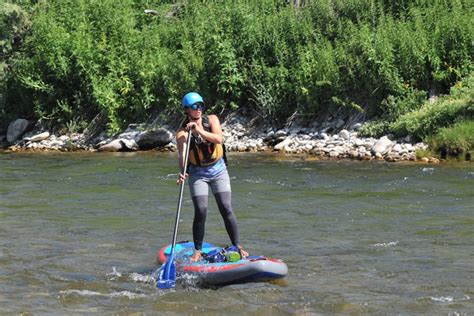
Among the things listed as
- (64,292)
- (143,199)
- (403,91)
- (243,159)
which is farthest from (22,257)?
(403,91)

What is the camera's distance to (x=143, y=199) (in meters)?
13.8

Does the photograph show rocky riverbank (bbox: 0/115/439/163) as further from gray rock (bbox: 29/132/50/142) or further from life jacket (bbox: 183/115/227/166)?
life jacket (bbox: 183/115/227/166)

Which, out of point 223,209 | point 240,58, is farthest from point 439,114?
point 223,209

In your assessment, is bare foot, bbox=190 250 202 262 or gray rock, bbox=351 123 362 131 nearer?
bare foot, bbox=190 250 202 262

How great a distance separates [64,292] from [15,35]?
65.6ft

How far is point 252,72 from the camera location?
71.3 feet

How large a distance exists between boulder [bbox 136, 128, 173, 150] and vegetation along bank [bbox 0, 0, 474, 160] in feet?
0.10

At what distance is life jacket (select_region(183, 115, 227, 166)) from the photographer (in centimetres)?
858

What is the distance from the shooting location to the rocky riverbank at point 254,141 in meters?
18.2

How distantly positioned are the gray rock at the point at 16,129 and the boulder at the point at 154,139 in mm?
Answer: 4704

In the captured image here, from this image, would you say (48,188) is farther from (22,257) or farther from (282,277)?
(282,277)

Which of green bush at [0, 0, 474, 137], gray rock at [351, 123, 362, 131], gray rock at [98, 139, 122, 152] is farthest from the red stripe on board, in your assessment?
gray rock at [98, 139, 122, 152]

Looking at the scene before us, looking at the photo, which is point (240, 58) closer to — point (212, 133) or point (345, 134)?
point (345, 134)

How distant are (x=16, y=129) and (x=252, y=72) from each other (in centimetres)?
778
